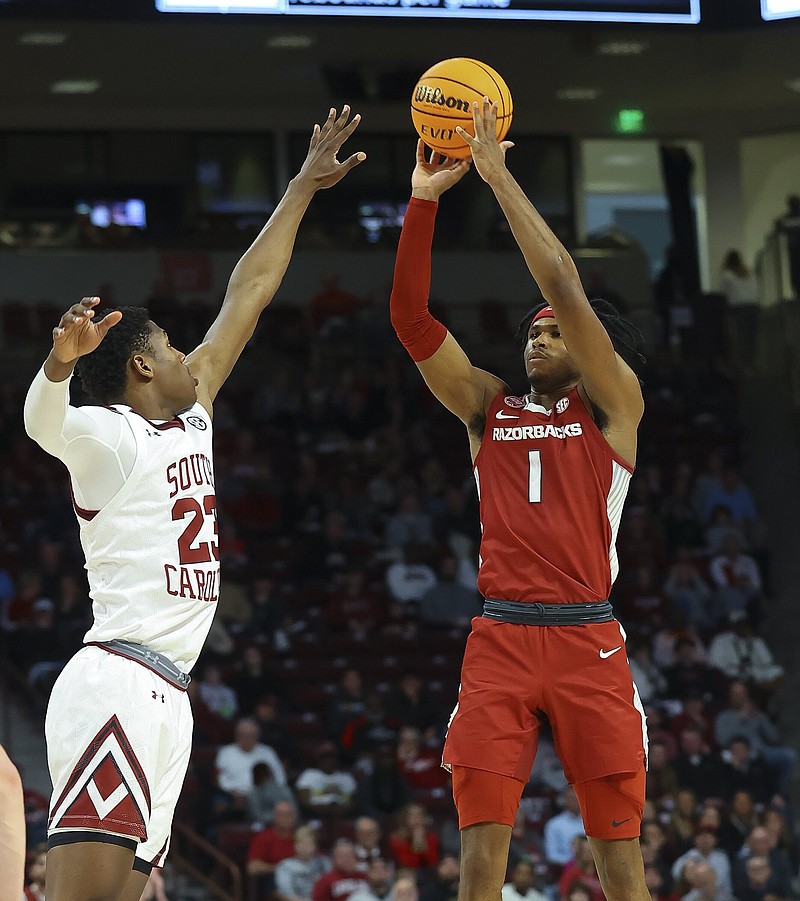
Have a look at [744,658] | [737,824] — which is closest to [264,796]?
[737,824]

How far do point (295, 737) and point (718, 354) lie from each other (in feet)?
27.4

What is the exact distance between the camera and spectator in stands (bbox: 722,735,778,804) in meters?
13.9

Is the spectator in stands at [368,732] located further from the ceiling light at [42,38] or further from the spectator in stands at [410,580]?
the ceiling light at [42,38]

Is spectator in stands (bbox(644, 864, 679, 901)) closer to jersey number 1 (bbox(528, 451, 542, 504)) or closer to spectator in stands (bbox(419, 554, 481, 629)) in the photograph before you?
spectator in stands (bbox(419, 554, 481, 629))

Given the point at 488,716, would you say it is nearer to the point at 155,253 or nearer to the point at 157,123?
the point at 155,253

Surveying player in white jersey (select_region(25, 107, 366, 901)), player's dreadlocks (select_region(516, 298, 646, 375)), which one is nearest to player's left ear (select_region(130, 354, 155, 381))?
player in white jersey (select_region(25, 107, 366, 901))

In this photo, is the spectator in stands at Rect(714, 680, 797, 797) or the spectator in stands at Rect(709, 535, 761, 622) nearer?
the spectator in stands at Rect(714, 680, 797, 797)

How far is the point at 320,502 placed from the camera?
17.2 m

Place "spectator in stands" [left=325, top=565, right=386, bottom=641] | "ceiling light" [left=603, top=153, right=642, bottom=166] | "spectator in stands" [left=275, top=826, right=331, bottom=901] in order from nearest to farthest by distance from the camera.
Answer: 1. "spectator in stands" [left=275, top=826, right=331, bottom=901]
2. "spectator in stands" [left=325, top=565, right=386, bottom=641]
3. "ceiling light" [left=603, top=153, right=642, bottom=166]

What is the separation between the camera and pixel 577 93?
820 inches

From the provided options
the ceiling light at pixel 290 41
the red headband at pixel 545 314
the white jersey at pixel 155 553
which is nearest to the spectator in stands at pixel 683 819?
the red headband at pixel 545 314

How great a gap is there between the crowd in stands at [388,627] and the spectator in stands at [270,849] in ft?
0.06

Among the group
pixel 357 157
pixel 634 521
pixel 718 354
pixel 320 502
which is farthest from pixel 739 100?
pixel 357 157

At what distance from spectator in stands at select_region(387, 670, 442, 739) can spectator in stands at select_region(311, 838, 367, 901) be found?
7.13 feet
